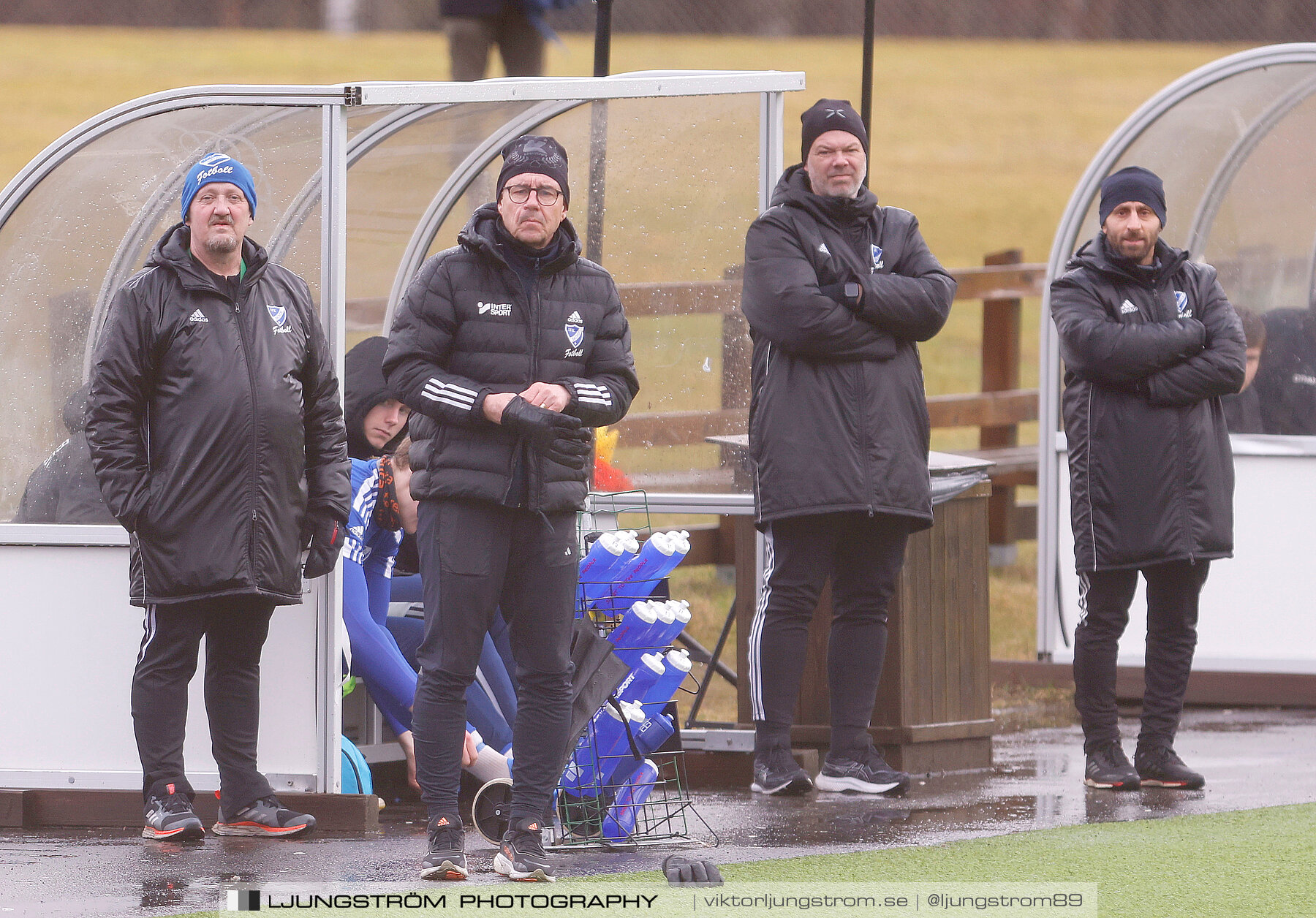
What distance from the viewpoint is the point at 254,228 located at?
23.0 feet

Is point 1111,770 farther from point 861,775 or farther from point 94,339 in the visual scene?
point 94,339

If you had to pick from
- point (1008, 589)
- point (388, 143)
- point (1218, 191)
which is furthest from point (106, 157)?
point (1008, 589)

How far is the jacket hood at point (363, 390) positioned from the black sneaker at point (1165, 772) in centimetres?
290

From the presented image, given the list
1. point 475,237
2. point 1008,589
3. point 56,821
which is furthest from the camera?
point 1008,589

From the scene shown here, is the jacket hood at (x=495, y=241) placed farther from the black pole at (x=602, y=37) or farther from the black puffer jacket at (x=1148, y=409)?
the black pole at (x=602, y=37)

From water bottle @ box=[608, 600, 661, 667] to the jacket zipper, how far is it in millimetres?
1109

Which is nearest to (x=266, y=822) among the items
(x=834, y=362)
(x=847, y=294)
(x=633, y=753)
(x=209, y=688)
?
(x=209, y=688)

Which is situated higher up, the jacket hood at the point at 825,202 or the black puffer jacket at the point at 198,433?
the jacket hood at the point at 825,202

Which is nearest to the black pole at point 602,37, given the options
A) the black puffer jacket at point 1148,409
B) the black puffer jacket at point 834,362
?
the black puffer jacket at point 834,362

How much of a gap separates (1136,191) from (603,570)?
2.41 m

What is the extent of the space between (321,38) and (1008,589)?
66.1ft

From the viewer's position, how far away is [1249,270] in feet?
31.7

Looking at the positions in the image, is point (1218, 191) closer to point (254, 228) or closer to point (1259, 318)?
point (1259, 318)

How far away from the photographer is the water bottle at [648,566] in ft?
21.4
